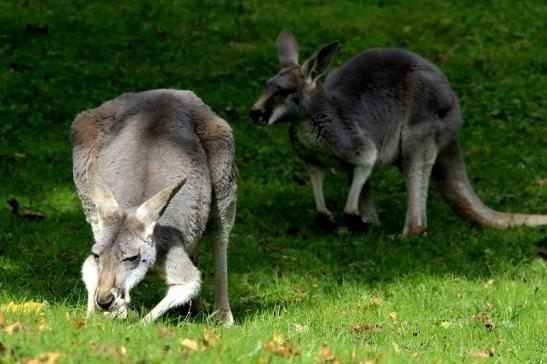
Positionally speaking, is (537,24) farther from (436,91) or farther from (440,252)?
(440,252)

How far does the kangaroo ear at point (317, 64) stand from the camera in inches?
419

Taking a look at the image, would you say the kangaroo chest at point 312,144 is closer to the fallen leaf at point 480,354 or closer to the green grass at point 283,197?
the green grass at point 283,197

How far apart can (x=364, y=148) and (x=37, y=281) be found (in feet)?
13.2

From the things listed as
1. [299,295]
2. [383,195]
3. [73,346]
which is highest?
[73,346]

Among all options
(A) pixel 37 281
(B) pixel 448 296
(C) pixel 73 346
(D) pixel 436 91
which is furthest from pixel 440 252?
(C) pixel 73 346

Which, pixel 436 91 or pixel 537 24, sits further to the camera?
pixel 537 24

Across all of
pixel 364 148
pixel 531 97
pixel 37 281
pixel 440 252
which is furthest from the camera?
pixel 531 97

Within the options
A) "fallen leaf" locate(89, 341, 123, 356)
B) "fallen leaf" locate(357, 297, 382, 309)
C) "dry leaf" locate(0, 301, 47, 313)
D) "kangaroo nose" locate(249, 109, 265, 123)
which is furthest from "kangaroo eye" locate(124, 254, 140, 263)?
"kangaroo nose" locate(249, 109, 265, 123)

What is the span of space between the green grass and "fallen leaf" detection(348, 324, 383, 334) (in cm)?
2

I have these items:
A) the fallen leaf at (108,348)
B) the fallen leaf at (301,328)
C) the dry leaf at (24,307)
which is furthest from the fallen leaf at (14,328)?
the fallen leaf at (301,328)

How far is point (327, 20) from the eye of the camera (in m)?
16.2

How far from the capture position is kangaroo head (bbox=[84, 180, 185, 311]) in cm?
559

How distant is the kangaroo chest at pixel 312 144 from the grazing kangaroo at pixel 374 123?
0.03 feet

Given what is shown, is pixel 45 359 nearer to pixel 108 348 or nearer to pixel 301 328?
pixel 108 348
